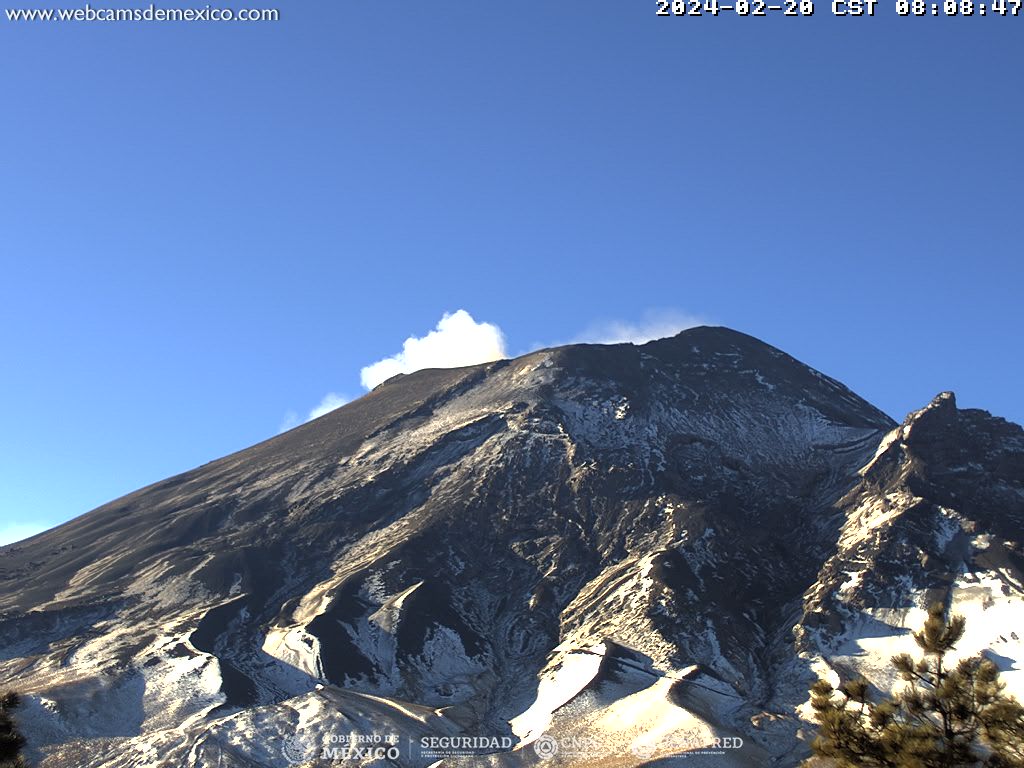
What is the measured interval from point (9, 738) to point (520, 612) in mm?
142988

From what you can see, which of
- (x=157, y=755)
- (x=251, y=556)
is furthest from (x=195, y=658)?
(x=251, y=556)

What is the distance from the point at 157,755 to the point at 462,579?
69.1m

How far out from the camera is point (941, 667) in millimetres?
25734

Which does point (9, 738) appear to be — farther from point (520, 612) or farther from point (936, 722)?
point (520, 612)

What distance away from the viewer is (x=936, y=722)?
25609 millimetres

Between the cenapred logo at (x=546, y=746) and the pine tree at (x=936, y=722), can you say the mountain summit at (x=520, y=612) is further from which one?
the pine tree at (x=936, y=722)

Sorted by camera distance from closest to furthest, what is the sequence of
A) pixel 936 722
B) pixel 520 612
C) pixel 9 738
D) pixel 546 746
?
pixel 9 738 < pixel 936 722 < pixel 546 746 < pixel 520 612

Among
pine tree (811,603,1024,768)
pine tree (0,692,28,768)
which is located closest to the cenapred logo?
pine tree (811,603,1024,768)

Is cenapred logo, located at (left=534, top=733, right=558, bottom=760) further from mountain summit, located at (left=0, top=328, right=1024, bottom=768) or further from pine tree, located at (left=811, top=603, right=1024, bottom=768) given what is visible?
pine tree, located at (left=811, top=603, right=1024, bottom=768)

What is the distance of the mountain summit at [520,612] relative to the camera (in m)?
117

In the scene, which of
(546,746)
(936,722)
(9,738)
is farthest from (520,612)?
(9,738)

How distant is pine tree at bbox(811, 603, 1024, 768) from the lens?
958 inches

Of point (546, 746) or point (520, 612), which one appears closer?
point (546, 746)

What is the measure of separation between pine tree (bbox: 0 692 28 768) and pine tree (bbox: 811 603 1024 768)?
18.7 m
